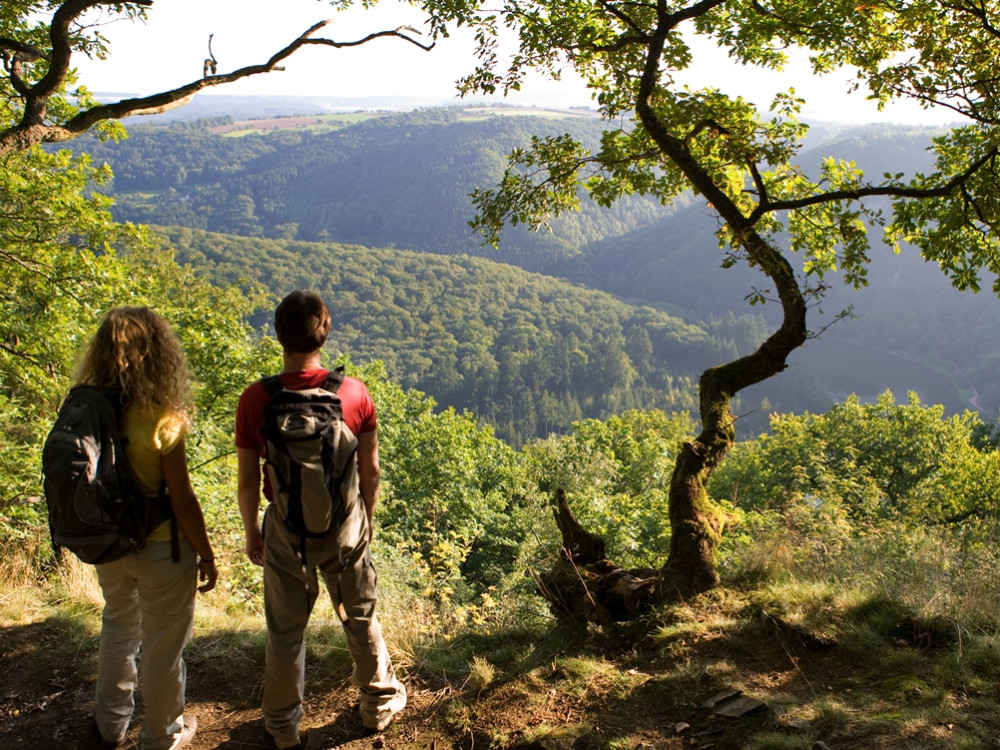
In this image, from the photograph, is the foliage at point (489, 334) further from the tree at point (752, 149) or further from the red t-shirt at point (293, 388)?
the red t-shirt at point (293, 388)

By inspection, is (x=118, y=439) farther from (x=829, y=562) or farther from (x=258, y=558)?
(x=829, y=562)

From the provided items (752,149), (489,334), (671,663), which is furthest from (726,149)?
(489,334)

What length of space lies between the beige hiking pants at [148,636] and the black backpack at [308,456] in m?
0.56

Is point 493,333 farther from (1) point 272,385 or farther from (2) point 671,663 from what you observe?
(1) point 272,385

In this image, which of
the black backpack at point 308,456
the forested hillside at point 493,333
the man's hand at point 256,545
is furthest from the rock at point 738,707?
the forested hillside at point 493,333

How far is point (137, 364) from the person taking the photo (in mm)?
2582

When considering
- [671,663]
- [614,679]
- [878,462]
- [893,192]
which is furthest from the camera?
[878,462]

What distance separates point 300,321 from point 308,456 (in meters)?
0.51

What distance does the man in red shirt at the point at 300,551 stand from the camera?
261cm

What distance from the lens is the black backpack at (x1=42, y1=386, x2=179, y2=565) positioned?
96.1 inches

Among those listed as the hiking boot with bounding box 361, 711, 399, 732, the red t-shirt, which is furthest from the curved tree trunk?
the red t-shirt

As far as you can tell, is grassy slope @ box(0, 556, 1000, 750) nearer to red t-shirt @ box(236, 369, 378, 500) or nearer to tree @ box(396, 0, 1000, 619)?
tree @ box(396, 0, 1000, 619)

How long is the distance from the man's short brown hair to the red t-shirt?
110 mm

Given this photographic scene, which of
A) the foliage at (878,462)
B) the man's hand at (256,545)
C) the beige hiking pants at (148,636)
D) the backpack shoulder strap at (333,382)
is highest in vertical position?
the backpack shoulder strap at (333,382)
